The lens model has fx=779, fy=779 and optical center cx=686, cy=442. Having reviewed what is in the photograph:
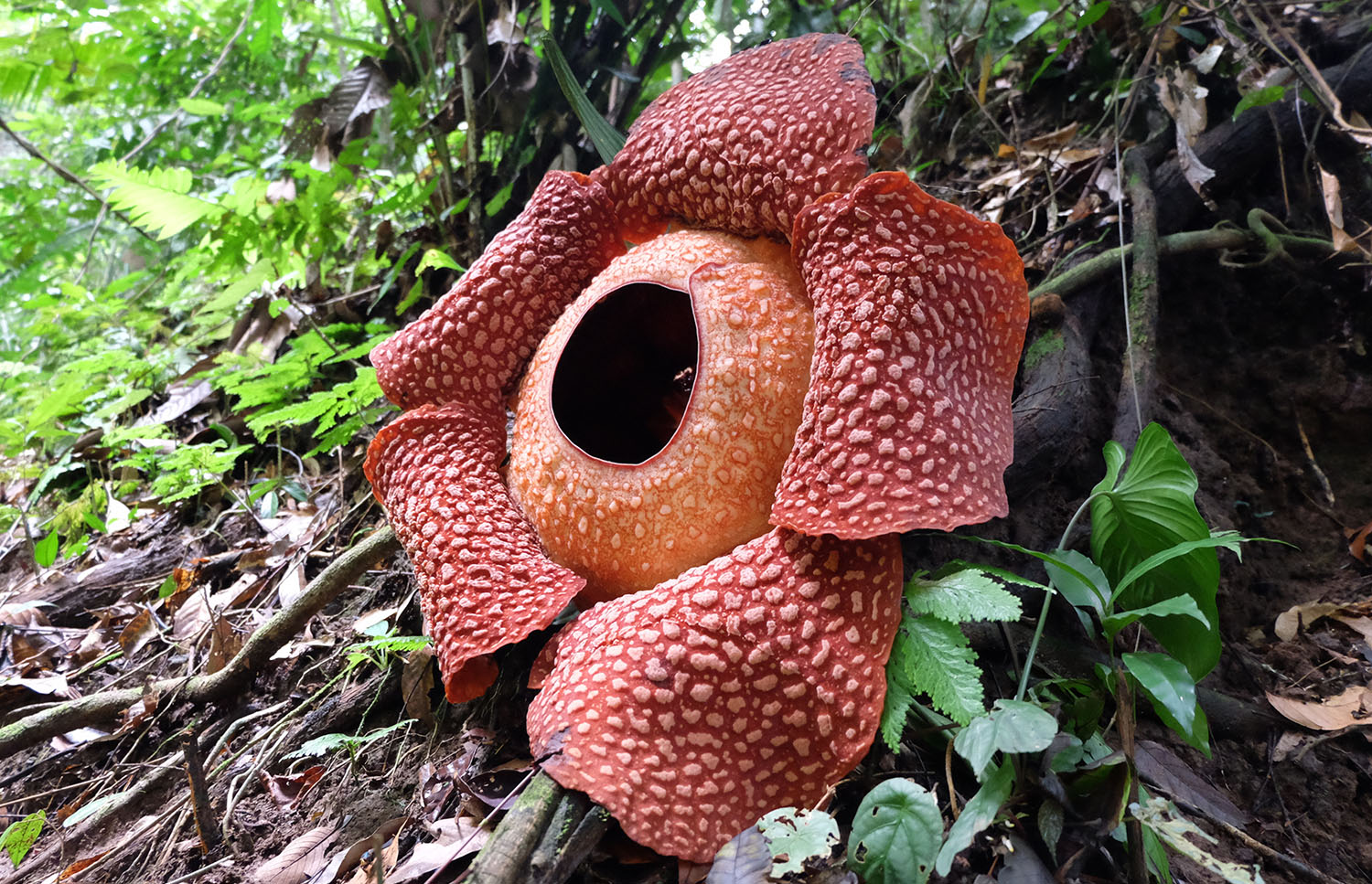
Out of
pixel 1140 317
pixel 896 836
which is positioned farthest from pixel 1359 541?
pixel 896 836

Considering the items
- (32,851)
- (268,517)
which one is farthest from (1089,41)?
(32,851)

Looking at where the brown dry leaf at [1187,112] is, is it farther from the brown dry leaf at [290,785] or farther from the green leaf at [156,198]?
the green leaf at [156,198]

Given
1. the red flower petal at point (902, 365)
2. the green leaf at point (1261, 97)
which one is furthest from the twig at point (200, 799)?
the green leaf at point (1261, 97)

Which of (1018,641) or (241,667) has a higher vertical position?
(241,667)

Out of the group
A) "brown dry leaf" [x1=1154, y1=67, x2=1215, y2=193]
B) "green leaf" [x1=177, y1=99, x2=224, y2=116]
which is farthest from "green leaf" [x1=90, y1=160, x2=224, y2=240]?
"brown dry leaf" [x1=1154, y1=67, x2=1215, y2=193]

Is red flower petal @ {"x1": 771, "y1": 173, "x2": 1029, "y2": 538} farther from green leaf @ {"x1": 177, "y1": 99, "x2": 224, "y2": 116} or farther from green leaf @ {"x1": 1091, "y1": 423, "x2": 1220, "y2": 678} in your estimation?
green leaf @ {"x1": 177, "y1": 99, "x2": 224, "y2": 116}

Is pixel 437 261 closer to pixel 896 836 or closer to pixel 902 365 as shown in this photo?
pixel 902 365
